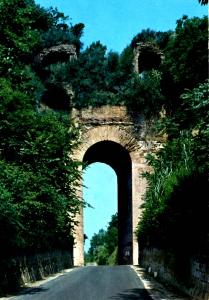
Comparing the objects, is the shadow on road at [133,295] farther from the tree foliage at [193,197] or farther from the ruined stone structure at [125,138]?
the ruined stone structure at [125,138]

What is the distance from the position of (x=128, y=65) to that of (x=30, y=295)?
25.8 m

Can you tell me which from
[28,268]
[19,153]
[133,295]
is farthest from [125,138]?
[133,295]

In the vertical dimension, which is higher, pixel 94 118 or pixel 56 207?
pixel 94 118

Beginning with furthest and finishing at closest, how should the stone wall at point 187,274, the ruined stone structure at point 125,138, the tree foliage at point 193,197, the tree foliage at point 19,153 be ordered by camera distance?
the ruined stone structure at point 125,138 → the tree foliage at point 19,153 → the stone wall at point 187,274 → the tree foliage at point 193,197

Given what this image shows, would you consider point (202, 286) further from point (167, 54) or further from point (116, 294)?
point (167, 54)

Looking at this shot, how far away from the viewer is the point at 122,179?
129ft

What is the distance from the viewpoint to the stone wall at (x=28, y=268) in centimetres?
1528

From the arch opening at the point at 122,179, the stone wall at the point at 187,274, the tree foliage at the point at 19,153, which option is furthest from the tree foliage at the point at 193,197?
the arch opening at the point at 122,179

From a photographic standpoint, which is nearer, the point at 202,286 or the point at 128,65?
the point at 202,286

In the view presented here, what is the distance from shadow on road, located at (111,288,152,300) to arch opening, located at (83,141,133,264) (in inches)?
789

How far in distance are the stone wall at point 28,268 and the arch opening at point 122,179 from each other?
820 cm

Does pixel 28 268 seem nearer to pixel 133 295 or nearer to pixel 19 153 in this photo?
pixel 19 153

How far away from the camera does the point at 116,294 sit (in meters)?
13.4

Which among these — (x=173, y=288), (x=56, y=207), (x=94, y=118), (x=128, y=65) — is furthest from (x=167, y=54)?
(x=173, y=288)
